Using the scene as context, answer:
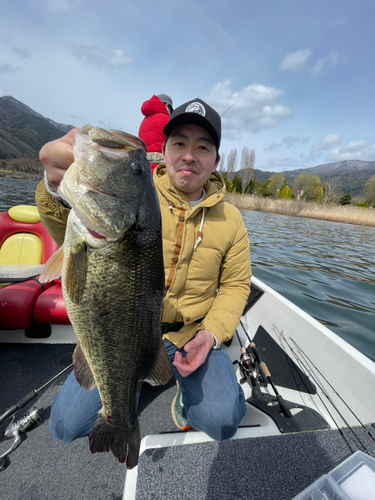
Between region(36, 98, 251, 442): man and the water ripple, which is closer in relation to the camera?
region(36, 98, 251, 442): man

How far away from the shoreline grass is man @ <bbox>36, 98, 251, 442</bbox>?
92.9ft

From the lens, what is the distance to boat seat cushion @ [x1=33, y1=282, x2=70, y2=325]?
3070 millimetres

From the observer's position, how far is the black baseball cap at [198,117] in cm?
211

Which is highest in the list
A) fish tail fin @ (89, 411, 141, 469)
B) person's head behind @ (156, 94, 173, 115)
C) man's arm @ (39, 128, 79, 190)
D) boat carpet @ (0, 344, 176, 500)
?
person's head behind @ (156, 94, 173, 115)

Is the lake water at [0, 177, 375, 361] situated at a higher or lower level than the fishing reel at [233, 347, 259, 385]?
lower

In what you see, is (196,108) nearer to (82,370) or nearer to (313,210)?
(82,370)

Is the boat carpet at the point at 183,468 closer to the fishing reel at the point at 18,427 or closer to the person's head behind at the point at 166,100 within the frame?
the fishing reel at the point at 18,427

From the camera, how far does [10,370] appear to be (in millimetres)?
2926

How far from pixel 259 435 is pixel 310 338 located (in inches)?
51.1

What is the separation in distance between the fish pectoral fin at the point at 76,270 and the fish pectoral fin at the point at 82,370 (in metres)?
0.47

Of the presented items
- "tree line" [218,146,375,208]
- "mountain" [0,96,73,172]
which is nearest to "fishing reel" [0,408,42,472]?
"tree line" [218,146,375,208]

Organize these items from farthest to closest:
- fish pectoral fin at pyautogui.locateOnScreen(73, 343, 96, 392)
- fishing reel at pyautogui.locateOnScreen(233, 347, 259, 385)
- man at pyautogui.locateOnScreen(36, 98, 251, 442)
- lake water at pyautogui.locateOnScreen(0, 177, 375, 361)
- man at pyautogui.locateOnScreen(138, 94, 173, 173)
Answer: lake water at pyautogui.locateOnScreen(0, 177, 375, 361) → man at pyautogui.locateOnScreen(138, 94, 173, 173) → fishing reel at pyautogui.locateOnScreen(233, 347, 259, 385) → man at pyautogui.locateOnScreen(36, 98, 251, 442) → fish pectoral fin at pyautogui.locateOnScreen(73, 343, 96, 392)

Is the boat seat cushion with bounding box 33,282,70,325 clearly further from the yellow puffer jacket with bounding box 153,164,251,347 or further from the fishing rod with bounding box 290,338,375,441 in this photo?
the fishing rod with bounding box 290,338,375,441

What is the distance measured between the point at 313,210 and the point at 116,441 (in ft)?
103
